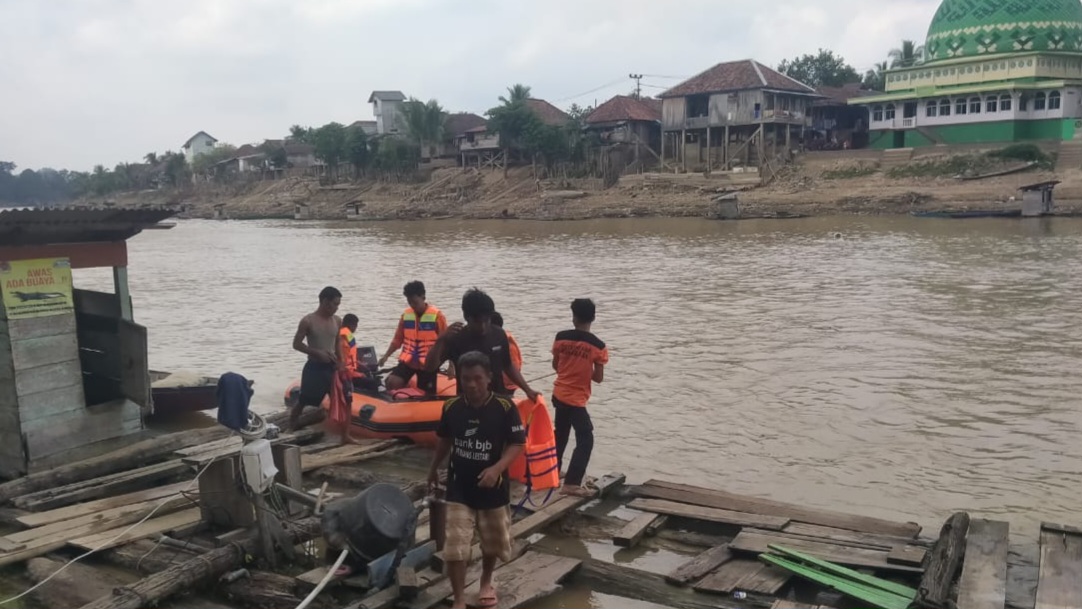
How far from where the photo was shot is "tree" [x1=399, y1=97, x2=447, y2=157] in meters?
67.6

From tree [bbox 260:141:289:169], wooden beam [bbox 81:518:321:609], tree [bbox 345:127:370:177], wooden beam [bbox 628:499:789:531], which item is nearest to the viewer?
wooden beam [bbox 81:518:321:609]

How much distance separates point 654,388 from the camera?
12.5 meters

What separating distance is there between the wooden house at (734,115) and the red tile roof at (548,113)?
8157mm

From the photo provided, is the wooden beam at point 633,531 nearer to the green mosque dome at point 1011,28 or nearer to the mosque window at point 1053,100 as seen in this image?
the mosque window at point 1053,100

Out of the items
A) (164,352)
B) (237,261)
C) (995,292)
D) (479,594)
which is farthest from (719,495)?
(237,261)

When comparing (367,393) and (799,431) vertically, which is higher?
(367,393)

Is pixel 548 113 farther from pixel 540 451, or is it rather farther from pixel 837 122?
pixel 540 451

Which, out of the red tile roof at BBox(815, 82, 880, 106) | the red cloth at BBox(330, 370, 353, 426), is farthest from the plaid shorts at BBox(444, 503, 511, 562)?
the red tile roof at BBox(815, 82, 880, 106)

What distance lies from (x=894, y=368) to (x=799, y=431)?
3802 mm

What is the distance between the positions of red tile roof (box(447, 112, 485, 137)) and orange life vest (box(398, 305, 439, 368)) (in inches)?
2436

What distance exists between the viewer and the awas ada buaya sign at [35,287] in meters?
6.93

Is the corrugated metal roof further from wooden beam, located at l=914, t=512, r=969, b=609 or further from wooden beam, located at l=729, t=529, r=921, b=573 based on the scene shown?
wooden beam, located at l=914, t=512, r=969, b=609

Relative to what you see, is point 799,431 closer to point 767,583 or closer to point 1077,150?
point 767,583

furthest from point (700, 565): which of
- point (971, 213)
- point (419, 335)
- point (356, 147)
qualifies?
point (356, 147)
